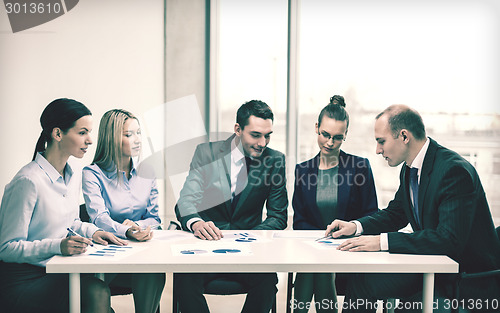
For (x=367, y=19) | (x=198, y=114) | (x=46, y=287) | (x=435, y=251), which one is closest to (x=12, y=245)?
(x=46, y=287)

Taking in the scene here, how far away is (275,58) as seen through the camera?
5.02 metres

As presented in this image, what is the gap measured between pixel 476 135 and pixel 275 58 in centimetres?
201

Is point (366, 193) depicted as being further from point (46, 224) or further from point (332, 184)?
point (46, 224)

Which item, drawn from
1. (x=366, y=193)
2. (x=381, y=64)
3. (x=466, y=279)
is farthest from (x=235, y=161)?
(x=381, y=64)

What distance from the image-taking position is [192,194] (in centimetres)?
314

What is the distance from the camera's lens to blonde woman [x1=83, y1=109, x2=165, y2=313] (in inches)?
109

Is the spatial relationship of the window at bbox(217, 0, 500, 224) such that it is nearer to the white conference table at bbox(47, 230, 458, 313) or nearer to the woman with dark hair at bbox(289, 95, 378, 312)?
the woman with dark hair at bbox(289, 95, 378, 312)

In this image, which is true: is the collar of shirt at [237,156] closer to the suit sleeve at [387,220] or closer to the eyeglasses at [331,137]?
the eyeglasses at [331,137]

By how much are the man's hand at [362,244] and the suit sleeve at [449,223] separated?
0.21 ft

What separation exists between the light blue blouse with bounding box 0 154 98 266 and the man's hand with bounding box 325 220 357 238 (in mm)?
1267

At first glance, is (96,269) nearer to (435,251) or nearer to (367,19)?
(435,251)

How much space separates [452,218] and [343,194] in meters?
0.95

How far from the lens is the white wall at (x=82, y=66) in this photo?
4555 mm

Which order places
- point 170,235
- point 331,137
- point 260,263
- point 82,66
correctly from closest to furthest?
1. point 260,263
2. point 170,235
3. point 331,137
4. point 82,66
